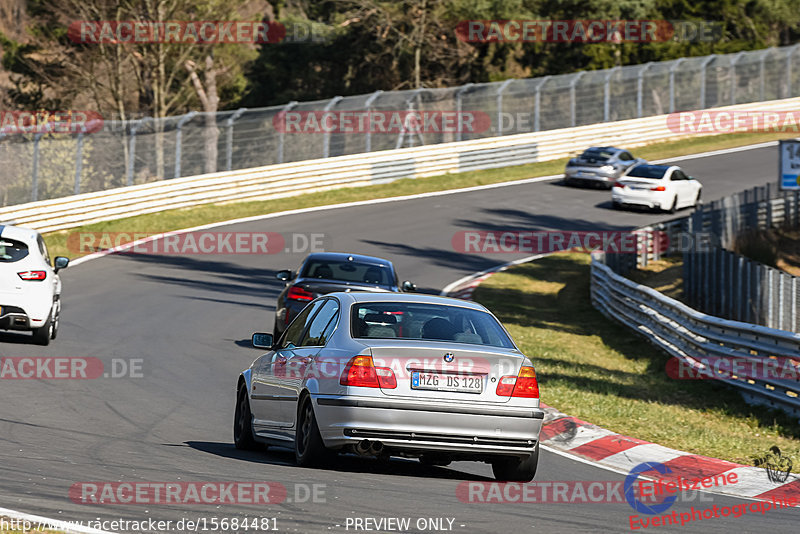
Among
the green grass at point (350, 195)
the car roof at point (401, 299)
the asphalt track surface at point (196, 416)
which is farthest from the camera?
the green grass at point (350, 195)

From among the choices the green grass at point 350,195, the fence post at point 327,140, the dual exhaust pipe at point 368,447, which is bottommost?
the green grass at point 350,195

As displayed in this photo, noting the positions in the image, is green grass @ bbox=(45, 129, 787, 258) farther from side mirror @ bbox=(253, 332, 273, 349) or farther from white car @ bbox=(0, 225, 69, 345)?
side mirror @ bbox=(253, 332, 273, 349)

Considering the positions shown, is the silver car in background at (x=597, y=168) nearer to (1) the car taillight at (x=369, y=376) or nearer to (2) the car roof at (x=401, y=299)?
(2) the car roof at (x=401, y=299)

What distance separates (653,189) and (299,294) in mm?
21574

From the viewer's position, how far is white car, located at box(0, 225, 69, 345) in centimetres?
1625

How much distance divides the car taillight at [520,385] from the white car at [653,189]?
2862 centimetres

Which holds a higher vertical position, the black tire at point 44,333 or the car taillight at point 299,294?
the car taillight at point 299,294

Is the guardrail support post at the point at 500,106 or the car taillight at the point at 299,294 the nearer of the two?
the car taillight at the point at 299,294

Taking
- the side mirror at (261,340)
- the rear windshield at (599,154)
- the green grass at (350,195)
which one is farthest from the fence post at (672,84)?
the side mirror at (261,340)

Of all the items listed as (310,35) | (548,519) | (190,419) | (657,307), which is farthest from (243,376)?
(310,35)

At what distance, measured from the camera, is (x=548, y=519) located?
7.89m

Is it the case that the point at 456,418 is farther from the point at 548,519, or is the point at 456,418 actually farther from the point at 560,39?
the point at 560,39

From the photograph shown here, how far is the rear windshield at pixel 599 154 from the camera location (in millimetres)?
40844

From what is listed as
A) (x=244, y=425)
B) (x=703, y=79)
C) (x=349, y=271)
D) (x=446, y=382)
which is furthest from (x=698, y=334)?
(x=703, y=79)
